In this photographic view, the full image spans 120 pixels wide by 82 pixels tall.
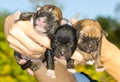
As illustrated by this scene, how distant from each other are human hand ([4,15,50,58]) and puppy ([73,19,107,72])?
228mm

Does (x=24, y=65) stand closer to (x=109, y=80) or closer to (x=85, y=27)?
(x=85, y=27)

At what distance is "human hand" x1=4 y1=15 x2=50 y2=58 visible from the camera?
3.29 meters

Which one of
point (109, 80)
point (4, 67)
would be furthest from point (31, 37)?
point (109, 80)

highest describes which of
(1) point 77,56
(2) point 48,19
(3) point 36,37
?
(2) point 48,19

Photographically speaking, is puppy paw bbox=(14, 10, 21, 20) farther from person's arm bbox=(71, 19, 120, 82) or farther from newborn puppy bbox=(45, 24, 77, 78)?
person's arm bbox=(71, 19, 120, 82)

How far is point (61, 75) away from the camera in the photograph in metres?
4.19

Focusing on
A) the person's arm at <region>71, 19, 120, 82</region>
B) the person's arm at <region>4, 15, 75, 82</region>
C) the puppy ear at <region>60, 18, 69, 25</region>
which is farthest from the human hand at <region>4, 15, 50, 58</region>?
the person's arm at <region>71, 19, 120, 82</region>

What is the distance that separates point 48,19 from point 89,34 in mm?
295

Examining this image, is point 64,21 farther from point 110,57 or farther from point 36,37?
point 110,57

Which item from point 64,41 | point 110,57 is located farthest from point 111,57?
point 64,41

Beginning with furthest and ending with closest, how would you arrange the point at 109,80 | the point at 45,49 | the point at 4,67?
the point at 109,80 → the point at 4,67 → the point at 45,49

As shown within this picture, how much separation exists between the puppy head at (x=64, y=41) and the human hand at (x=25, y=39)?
0.29ft

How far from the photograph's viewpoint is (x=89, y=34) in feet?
10.6

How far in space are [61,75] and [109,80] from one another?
3.02 metres
